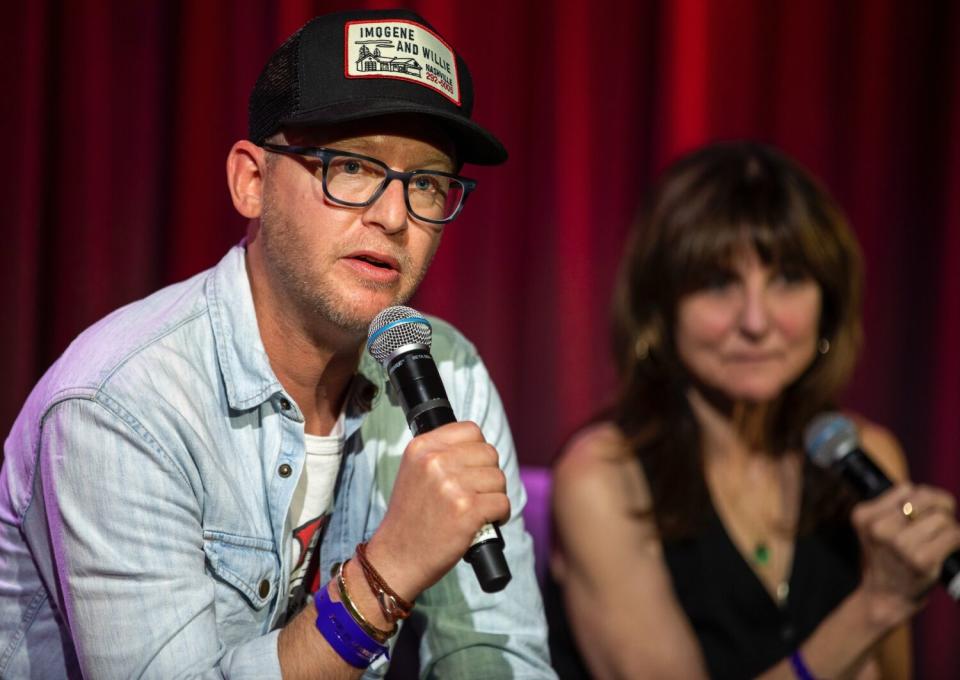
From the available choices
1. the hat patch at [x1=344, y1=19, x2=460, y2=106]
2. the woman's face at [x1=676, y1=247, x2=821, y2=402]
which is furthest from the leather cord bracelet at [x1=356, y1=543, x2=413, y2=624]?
the woman's face at [x1=676, y1=247, x2=821, y2=402]

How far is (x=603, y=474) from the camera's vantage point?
6.74 feet

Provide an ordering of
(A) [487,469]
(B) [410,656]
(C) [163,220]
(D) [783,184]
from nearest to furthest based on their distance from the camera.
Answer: (A) [487,469] → (B) [410,656] → (D) [783,184] → (C) [163,220]

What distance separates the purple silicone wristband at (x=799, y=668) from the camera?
1.92m

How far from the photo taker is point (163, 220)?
2469 millimetres

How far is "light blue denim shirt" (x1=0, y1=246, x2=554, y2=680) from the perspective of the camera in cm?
119

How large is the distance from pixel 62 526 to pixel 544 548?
3.91 feet

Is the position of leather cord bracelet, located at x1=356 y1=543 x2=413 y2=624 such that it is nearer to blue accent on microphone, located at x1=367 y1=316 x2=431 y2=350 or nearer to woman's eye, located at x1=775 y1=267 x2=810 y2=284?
blue accent on microphone, located at x1=367 y1=316 x2=431 y2=350

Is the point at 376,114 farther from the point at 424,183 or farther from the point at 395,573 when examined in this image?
the point at 395,573

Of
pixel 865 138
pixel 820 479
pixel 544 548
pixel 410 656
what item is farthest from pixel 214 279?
pixel 865 138

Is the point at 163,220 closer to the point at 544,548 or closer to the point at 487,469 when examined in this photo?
the point at 544,548

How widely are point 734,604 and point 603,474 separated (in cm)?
41

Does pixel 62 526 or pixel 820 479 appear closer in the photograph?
pixel 62 526

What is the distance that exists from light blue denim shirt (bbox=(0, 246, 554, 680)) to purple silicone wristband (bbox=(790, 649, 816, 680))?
662 millimetres

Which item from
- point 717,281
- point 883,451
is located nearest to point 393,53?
point 717,281
